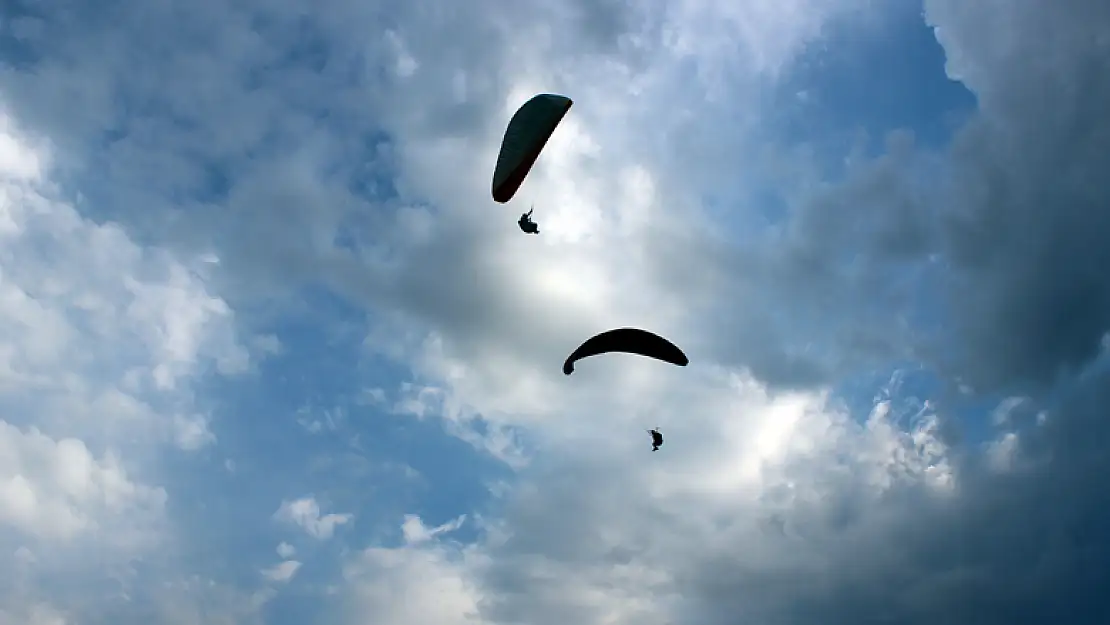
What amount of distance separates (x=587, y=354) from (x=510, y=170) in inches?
411

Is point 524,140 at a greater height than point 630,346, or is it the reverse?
point 524,140

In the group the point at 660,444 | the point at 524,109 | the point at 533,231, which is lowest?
the point at 660,444

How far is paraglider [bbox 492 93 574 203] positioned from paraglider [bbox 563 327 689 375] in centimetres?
868

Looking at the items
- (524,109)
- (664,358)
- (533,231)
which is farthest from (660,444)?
(524,109)

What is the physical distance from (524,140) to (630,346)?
38.2ft

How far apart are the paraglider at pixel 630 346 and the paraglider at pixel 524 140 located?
8677 millimetres

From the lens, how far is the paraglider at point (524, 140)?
35.8 metres

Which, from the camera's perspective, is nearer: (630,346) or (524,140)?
(524,140)

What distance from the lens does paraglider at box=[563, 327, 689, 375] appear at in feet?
129

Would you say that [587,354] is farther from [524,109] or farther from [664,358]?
[524,109]

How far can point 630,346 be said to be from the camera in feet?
133

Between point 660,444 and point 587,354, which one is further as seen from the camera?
point 660,444

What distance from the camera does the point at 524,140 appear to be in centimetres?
3616

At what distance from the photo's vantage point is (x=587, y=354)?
4062 centimetres
